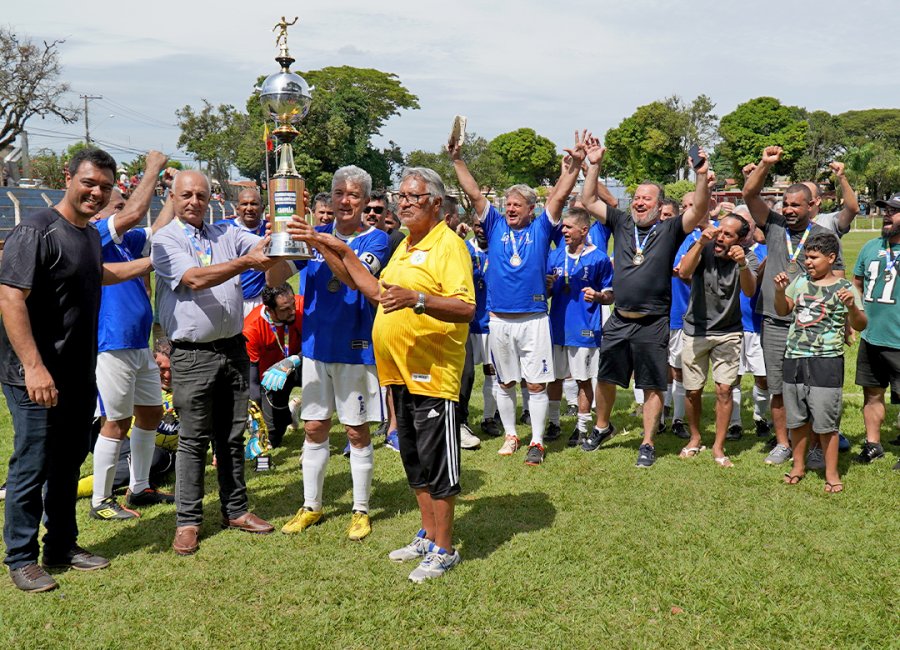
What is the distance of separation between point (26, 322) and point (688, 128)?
71262mm

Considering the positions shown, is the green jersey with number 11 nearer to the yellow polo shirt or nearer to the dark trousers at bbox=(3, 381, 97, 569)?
the yellow polo shirt

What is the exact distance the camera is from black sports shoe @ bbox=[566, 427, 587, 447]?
7595mm

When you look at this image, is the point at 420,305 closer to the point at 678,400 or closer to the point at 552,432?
the point at 552,432

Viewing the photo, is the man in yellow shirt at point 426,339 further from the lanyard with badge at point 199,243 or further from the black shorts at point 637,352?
the black shorts at point 637,352

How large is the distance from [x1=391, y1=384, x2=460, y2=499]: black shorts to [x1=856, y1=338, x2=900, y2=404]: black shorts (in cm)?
448

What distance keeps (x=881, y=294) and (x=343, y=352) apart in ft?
16.7

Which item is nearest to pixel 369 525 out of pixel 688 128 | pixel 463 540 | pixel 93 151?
pixel 463 540

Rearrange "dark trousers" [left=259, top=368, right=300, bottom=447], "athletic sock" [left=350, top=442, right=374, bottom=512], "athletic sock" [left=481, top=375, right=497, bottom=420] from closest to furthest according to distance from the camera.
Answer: "athletic sock" [left=350, top=442, right=374, bottom=512] < "dark trousers" [left=259, top=368, right=300, bottom=447] < "athletic sock" [left=481, top=375, right=497, bottom=420]

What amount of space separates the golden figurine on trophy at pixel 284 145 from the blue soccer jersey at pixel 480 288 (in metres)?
3.31

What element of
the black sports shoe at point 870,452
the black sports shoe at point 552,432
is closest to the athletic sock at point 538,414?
the black sports shoe at point 552,432

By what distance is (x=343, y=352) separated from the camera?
16.8 ft

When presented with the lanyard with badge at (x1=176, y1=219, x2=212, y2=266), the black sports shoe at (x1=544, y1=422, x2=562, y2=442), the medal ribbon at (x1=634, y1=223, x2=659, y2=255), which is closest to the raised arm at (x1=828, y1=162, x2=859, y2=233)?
the medal ribbon at (x1=634, y1=223, x2=659, y2=255)

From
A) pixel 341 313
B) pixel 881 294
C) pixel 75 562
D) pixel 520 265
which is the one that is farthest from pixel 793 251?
pixel 75 562

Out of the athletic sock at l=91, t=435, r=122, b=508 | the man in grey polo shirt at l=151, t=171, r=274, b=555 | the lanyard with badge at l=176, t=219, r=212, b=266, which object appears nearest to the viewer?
the man in grey polo shirt at l=151, t=171, r=274, b=555
